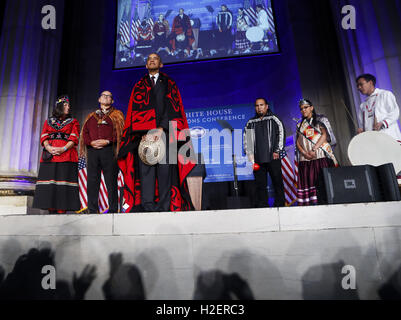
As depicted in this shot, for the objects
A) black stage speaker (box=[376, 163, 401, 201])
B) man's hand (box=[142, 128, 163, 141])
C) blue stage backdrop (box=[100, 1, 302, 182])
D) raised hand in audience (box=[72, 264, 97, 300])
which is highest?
blue stage backdrop (box=[100, 1, 302, 182])

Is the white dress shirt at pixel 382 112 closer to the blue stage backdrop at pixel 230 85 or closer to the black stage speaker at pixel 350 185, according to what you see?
the blue stage backdrop at pixel 230 85

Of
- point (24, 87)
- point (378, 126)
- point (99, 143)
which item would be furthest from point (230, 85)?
point (99, 143)

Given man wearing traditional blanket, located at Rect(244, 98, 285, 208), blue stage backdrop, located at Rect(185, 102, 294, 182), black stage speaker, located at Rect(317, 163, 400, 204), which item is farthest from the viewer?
blue stage backdrop, located at Rect(185, 102, 294, 182)

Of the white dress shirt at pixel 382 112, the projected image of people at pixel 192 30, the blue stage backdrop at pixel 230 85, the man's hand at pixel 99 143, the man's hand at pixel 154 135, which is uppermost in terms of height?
the projected image of people at pixel 192 30

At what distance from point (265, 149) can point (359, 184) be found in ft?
6.32

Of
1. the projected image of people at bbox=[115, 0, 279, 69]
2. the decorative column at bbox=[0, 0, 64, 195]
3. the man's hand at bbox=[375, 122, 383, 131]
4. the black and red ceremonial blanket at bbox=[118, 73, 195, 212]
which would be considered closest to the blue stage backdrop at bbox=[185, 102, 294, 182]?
the projected image of people at bbox=[115, 0, 279, 69]

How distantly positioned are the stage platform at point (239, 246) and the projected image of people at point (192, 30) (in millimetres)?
5931

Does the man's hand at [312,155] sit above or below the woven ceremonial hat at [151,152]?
above

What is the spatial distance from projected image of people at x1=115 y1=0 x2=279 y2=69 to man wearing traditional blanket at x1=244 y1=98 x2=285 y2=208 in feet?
11.5

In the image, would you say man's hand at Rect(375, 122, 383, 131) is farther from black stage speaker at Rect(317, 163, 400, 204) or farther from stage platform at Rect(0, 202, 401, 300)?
stage platform at Rect(0, 202, 401, 300)

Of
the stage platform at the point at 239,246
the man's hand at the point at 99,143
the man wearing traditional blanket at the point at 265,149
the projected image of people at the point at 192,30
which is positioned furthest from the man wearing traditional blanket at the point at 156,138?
the projected image of people at the point at 192,30

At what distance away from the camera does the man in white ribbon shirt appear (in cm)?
462

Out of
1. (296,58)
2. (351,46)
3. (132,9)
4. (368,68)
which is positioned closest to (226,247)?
(368,68)

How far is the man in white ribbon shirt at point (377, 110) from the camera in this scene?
462 cm
